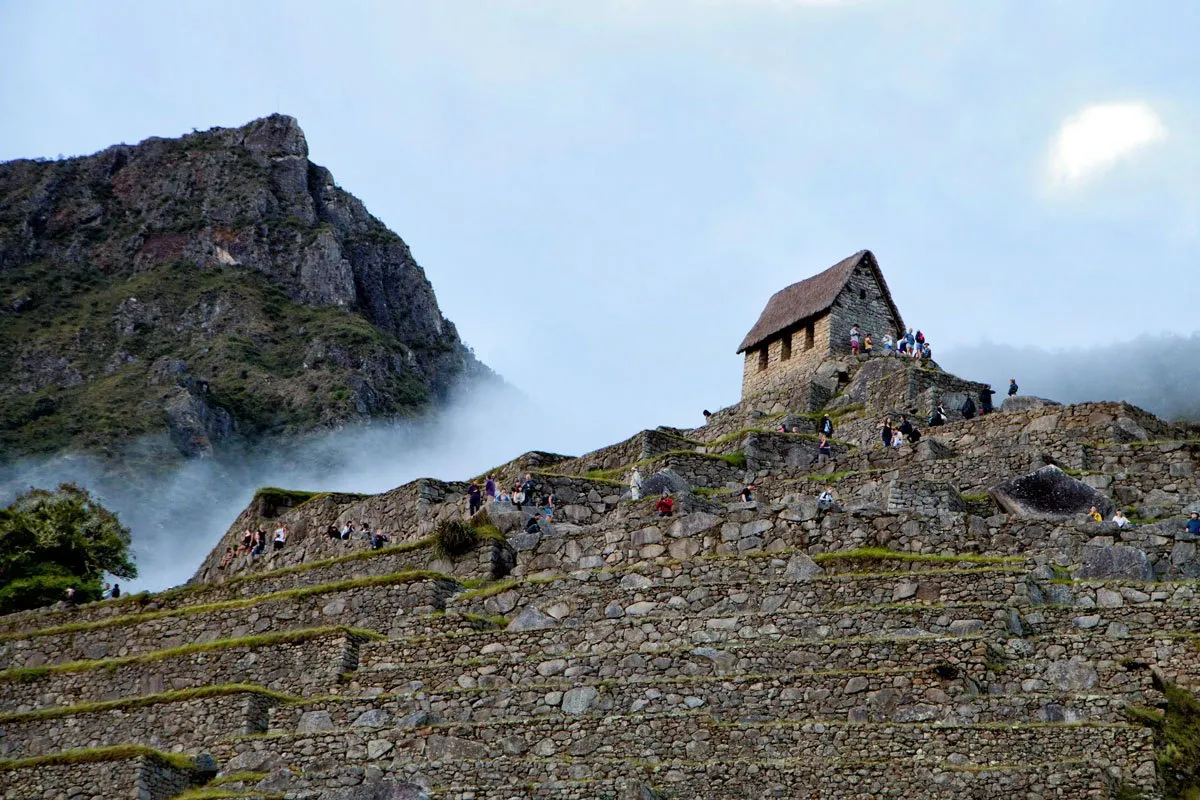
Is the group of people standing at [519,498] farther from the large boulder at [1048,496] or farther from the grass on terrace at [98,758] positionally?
the grass on terrace at [98,758]

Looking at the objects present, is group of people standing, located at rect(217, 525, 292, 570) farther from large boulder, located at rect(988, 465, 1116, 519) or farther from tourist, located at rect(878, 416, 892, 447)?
large boulder, located at rect(988, 465, 1116, 519)

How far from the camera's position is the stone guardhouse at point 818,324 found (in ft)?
176

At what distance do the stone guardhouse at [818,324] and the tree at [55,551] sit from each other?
20.0m

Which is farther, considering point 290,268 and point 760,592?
point 290,268

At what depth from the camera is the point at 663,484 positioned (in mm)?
37844

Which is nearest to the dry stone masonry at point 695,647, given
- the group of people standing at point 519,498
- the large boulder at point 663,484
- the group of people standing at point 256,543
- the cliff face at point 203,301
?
the large boulder at point 663,484

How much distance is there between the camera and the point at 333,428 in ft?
304

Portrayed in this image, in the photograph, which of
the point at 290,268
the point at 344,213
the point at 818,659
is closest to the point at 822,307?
the point at 818,659

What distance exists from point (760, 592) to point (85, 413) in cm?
6837

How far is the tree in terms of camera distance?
46.6m

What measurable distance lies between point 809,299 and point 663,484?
19129 millimetres

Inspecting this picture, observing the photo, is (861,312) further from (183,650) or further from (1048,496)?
(183,650)

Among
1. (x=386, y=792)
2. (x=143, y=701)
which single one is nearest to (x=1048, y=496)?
(x=386, y=792)

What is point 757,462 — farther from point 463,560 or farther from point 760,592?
point 760,592
